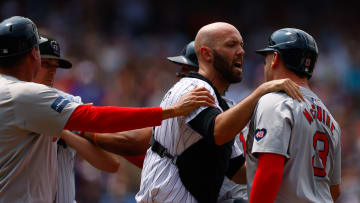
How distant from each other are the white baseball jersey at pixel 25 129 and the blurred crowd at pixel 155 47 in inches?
222

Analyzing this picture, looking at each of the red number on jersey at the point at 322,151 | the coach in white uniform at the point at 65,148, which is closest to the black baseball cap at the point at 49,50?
the coach in white uniform at the point at 65,148

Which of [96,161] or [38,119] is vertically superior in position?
[38,119]

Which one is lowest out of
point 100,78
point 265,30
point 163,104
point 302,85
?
point 100,78

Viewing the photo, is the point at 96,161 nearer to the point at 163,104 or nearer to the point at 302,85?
the point at 163,104

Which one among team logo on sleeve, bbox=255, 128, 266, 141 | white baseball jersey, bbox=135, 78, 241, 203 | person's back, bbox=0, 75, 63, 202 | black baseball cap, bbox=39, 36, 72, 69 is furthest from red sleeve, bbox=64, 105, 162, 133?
black baseball cap, bbox=39, 36, 72, 69

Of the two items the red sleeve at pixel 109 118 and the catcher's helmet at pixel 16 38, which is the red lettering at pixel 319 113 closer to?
the red sleeve at pixel 109 118

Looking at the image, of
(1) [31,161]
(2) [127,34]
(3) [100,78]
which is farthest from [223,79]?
(2) [127,34]

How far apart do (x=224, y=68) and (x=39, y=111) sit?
1.58 meters

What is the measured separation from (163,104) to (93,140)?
1.05 metres

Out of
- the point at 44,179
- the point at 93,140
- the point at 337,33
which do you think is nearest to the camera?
the point at 44,179

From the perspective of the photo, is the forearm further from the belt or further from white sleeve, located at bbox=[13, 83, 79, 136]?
white sleeve, located at bbox=[13, 83, 79, 136]

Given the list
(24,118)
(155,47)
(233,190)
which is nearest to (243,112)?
(233,190)

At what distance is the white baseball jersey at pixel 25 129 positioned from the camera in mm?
3910

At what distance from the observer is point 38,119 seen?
12.8ft
